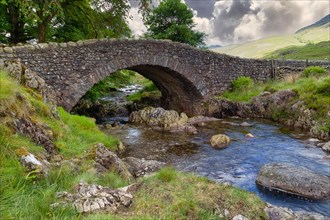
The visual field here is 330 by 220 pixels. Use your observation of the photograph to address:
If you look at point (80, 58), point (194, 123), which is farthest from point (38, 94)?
point (194, 123)

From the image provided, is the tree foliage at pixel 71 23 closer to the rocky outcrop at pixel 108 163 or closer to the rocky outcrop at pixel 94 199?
the rocky outcrop at pixel 108 163

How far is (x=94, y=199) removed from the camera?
165 inches

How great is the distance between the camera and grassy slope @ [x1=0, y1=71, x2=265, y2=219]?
12.0 ft

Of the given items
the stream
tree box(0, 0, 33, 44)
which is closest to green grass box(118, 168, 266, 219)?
the stream

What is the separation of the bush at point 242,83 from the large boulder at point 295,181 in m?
12.8

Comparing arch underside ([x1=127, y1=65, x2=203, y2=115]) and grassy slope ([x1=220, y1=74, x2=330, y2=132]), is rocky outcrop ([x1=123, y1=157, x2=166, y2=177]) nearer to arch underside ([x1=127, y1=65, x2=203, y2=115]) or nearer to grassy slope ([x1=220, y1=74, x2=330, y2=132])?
grassy slope ([x1=220, y1=74, x2=330, y2=132])

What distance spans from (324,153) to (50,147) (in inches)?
379

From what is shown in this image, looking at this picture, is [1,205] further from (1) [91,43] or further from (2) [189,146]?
(1) [91,43]

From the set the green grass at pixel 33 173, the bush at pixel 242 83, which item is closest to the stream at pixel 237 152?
the green grass at pixel 33 173

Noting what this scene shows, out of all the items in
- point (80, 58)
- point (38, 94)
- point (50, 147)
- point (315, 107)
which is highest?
point (80, 58)

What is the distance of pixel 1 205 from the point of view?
335 cm

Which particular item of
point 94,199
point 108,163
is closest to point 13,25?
point 108,163

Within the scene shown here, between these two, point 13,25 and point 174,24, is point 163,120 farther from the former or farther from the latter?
point 174,24

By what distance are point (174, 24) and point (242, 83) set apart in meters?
12.8
